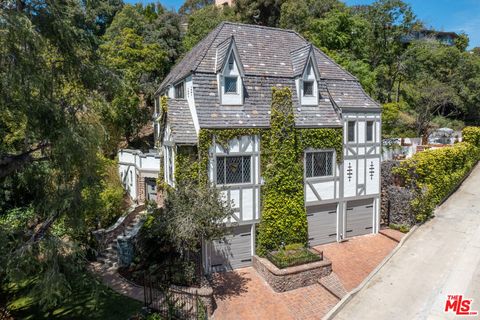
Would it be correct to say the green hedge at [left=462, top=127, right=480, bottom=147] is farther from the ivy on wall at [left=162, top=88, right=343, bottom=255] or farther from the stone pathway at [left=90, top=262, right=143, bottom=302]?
the stone pathway at [left=90, top=262, right=143, bottom=302]

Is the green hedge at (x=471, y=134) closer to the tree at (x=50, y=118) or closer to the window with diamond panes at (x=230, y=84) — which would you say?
the window with diamond panes at (x=230, y=84)

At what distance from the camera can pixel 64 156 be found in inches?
353

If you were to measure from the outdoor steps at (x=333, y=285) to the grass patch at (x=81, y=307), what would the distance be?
8.02m

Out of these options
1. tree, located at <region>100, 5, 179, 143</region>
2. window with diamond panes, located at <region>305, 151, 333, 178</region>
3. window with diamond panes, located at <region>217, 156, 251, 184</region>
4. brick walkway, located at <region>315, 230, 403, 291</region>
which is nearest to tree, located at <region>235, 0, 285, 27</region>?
tree, located at <region>100, 5, 179, 143</region>

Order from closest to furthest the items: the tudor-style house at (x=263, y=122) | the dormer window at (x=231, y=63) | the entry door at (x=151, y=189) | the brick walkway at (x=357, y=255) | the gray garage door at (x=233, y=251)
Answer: the brick walkway at (x=357, y=255) < the tudor-style house at (x=263, y=122) < the gray garage door at (x=233, y=251) < the dormer window at (x=231, y=63) < the entry door at (x=151, y=189)

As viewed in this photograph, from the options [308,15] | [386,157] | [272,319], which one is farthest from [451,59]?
[272,319]

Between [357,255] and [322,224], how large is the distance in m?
2.42

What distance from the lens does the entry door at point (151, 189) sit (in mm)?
22828

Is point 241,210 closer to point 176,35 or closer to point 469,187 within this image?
point 469,187

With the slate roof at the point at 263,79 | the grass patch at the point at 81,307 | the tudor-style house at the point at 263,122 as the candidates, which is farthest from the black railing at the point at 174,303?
the slate roof at the point at 263,79

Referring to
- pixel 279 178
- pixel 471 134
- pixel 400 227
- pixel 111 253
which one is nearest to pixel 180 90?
pixel 279 178

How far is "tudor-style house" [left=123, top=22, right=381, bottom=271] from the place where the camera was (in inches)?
617

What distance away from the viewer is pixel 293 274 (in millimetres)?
14328

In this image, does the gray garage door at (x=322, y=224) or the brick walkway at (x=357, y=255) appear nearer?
the brick walkway at (x=357, y=255)
